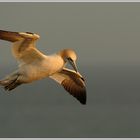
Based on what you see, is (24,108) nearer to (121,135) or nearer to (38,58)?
(121,135)

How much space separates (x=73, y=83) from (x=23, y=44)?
1.17m

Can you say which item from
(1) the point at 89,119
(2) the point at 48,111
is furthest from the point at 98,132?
(2) the point at 48,111

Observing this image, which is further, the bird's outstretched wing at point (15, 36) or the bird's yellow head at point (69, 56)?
the bird's yellow head at point (69, 56)

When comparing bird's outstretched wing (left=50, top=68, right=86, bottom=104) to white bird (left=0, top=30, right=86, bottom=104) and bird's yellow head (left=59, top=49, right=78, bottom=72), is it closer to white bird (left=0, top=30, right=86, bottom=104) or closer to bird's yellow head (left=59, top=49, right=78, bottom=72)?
white bird (left=0, top=30, right=86, bottom=104)

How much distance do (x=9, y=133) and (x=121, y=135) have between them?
12.8 feet

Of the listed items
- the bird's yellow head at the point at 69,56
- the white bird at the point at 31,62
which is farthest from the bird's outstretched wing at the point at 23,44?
the bird's yellow head at the point at 69,56

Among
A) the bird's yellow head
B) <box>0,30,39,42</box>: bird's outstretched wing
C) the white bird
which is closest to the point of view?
<box>0,30,39,42</box>: bird's outstretched wing

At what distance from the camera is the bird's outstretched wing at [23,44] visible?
24.7 ft

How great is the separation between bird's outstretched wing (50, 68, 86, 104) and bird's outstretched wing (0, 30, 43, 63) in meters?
0.70

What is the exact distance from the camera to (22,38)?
7734 millimetres

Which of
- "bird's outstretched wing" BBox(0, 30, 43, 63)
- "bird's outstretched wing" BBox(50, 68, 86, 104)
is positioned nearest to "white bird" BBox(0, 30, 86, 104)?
"bird's outstretched wing" BBox(0, 30, 43, 63)

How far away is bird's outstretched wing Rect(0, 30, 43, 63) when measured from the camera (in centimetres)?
754

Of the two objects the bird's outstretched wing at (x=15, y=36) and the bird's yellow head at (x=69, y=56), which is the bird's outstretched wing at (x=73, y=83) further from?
the bird's outstretched wing at (x=15, y=36)

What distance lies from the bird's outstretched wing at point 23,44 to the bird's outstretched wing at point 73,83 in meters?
0.70
